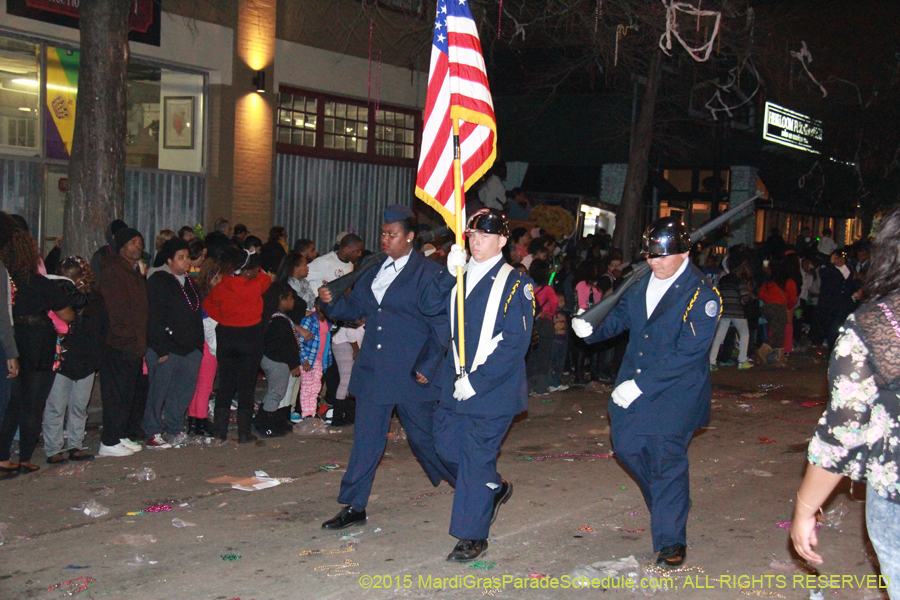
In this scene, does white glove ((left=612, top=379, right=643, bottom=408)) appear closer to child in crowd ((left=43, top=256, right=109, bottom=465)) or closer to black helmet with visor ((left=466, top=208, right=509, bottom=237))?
black helmet with visor ((left=466, top=208, right=509, bottom=237))

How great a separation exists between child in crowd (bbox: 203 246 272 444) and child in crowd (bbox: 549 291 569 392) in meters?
4.51

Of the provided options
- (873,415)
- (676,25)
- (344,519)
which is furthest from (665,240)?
(676,25)

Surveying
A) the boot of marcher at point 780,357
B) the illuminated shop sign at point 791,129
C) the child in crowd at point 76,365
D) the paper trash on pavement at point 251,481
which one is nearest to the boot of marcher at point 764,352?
the boot of marcher at point 780,357

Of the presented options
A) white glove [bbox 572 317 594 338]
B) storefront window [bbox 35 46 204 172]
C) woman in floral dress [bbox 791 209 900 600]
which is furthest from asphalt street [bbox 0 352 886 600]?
storefront window [bbox 35 46 204 172]

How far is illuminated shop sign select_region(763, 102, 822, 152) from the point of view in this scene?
29.8 metres

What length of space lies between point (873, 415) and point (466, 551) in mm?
2933

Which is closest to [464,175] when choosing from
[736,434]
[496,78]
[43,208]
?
[736,434]

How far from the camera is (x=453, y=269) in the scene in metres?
5.70

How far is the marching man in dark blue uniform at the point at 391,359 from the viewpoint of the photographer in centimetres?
596

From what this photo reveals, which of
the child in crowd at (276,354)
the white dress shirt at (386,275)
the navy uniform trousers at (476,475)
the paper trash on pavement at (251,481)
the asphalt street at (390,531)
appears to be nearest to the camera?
the asphalt street at (390,531)

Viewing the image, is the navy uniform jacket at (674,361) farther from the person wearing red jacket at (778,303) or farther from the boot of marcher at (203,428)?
the person wearing red jacket at (778,303)

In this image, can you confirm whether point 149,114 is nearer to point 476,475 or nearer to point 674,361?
point 476,475

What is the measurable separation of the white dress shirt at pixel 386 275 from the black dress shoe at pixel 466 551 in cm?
170

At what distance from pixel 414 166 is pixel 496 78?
40.4 feet
